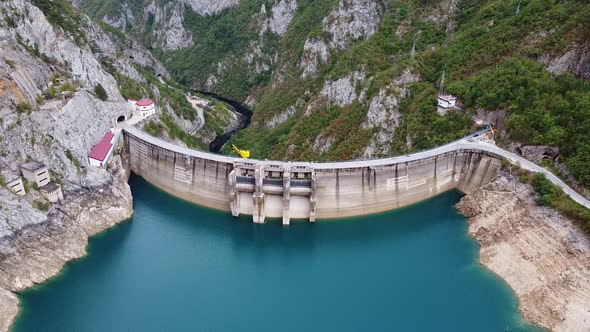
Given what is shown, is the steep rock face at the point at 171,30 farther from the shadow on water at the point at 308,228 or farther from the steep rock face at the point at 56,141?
the shadow on water at the point at 308,228

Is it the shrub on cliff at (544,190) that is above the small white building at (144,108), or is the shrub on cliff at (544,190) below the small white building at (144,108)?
below

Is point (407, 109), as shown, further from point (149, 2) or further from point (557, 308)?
point (149, 2)

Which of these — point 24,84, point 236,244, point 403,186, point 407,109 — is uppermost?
point 24,84

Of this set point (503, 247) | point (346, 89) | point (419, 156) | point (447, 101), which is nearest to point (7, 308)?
point (419, 156)

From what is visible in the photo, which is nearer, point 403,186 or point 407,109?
point 403,186

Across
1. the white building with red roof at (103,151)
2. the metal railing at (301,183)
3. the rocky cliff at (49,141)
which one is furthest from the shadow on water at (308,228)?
the rocky cliff at (49,141)

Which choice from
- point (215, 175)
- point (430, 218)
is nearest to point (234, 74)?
point (215, 175)
